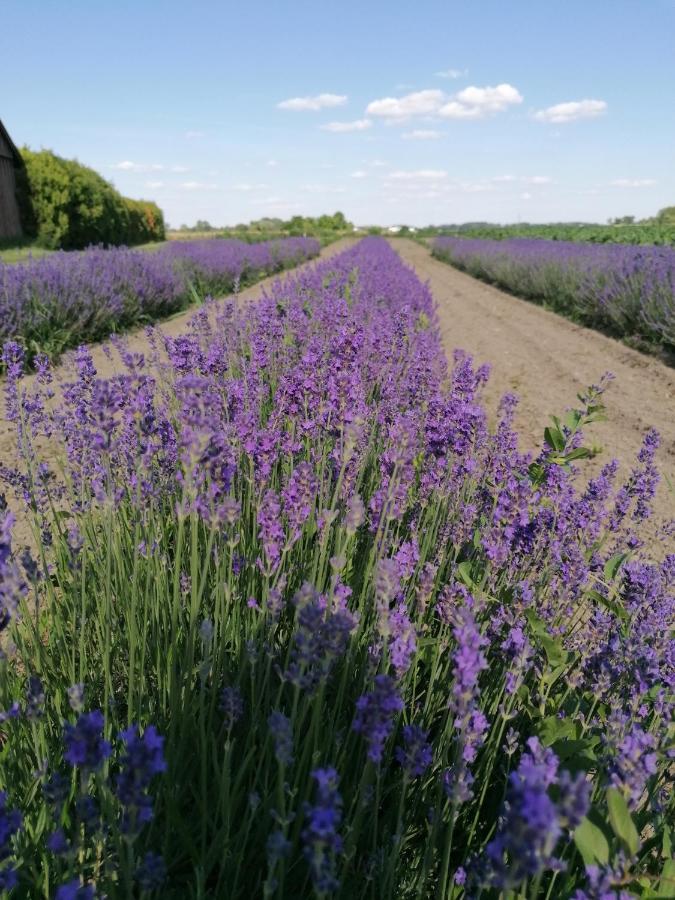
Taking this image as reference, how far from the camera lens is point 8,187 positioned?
2059 cm

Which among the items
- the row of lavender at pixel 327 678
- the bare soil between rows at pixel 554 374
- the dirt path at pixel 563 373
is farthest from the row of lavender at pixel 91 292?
the dirt path at pixel 563 373

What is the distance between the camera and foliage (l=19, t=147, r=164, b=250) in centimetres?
2142

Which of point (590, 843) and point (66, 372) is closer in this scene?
point (590, 843)

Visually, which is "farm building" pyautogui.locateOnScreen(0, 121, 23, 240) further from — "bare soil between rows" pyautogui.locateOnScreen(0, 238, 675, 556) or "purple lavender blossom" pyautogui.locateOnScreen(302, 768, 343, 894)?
"purple lavender blossom" pyautogui.locateOnScreen(302, 768, 343, 894)

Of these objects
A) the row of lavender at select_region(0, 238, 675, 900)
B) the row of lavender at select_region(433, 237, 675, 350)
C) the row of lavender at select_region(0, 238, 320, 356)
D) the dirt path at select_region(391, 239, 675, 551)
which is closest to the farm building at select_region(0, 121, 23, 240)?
Result: the row of lavender at select_region(0, 238, 320, 356)

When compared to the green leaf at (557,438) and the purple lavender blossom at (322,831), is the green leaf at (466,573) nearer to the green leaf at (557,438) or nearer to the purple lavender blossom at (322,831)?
the green leaf at (557,438)

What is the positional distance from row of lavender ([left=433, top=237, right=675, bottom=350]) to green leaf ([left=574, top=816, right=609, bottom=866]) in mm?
8710

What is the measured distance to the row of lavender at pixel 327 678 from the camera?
3.02ft

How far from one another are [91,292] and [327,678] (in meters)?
8.96

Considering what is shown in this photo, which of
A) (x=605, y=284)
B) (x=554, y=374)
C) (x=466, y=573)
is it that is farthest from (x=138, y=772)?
(x=605, y=284)

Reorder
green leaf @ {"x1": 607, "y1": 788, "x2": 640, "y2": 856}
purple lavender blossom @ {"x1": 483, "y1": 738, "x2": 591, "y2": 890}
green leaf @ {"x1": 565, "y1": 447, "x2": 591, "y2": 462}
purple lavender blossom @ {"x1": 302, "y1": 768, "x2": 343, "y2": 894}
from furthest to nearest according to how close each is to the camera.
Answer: green leaf @ {"x1": 565, "y1": 447, "x2": 591, "y2": 462} < green leaf @ {"x1": 607, "y1": 788, "x2": 640, "y2": 856} < purple lavender blossom @ {"x1": 302, "y1": 768, "x2": 343, "y2": 894} < purple lavender blossom @ {"x1": 483, "y1": 738, "x2": 591, "y2": 890}

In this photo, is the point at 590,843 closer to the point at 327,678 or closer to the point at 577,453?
the point at 327,678

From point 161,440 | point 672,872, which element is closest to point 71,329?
point 161,440

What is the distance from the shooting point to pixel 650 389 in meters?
7.44
